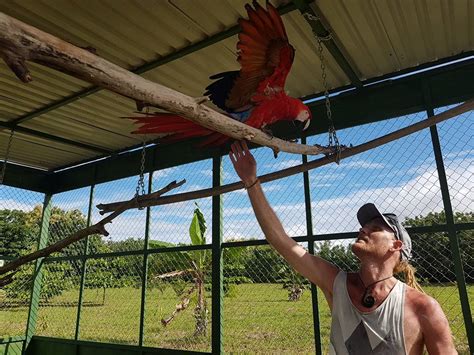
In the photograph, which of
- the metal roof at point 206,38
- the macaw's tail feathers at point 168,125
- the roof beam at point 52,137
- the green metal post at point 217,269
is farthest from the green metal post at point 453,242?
the roof beam at point 52,137

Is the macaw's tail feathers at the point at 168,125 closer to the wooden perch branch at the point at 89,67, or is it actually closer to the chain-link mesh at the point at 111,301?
the wooden perch branch at the point at 89,67

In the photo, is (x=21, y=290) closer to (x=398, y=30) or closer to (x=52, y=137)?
(x=52, y=137)

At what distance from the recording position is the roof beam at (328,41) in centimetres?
202

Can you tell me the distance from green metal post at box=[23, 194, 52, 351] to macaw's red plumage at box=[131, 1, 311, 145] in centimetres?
431

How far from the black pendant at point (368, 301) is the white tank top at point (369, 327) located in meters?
0.03

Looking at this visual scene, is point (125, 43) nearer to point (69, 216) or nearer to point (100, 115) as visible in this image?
point (100, 115)

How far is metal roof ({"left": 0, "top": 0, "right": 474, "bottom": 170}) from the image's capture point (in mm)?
2117

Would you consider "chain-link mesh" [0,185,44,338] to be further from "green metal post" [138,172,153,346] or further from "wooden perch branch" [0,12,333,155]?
"wooden perch branch" [0,12,333,155]

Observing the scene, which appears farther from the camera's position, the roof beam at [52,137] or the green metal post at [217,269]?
the roof beam at [52,137]

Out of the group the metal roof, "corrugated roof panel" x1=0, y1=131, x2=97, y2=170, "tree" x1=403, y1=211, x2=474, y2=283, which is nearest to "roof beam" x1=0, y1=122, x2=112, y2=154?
"corrugated roof panel" x1=0, y1=131, x2=97, y2=170

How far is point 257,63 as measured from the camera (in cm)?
172

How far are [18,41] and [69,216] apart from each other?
6083 mm

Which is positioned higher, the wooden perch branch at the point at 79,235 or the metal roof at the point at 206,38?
the metal roof at the point at 206,38

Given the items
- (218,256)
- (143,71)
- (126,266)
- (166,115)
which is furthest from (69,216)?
(166,115)
